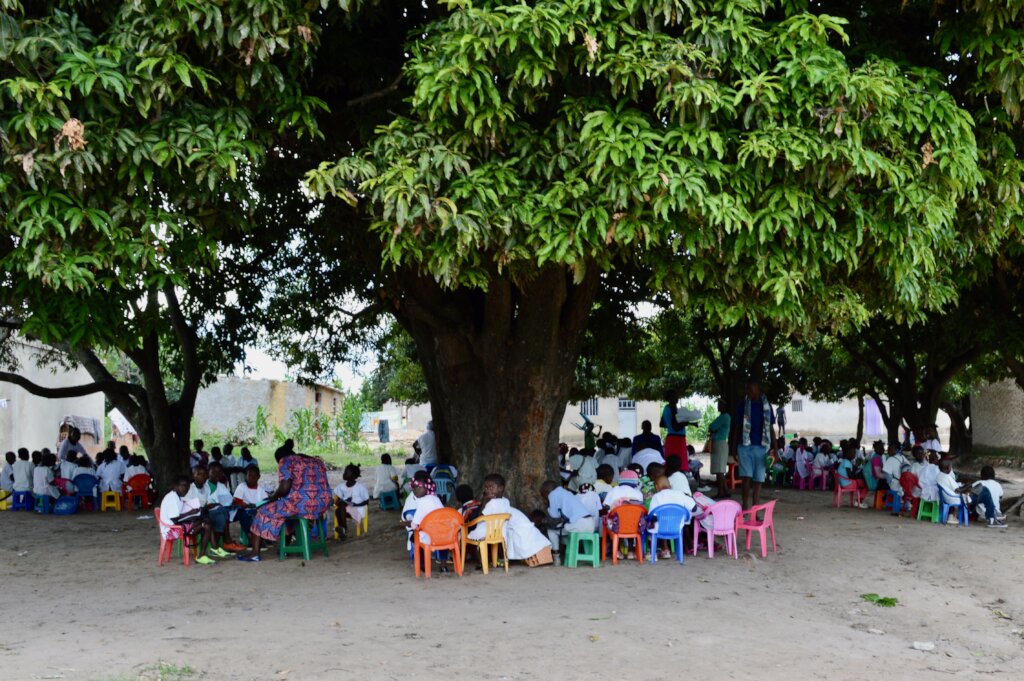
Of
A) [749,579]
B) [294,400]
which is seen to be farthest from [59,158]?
[294,400]

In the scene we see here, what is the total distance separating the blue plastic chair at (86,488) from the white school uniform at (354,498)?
6.30 meters

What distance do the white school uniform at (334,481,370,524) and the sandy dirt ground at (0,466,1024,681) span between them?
487 millimetres

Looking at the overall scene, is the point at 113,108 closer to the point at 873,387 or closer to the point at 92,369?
the point at 92,369

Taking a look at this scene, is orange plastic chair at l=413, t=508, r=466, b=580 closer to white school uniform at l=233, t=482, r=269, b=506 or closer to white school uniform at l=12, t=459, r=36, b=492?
white school uniform at l=233, t=482, r=269, b=506

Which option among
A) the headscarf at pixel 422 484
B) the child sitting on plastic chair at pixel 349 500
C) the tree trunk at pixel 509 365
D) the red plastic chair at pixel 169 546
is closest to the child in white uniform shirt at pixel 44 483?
the red plastic chair at pixel 169 546

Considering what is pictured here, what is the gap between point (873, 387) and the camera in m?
26.2

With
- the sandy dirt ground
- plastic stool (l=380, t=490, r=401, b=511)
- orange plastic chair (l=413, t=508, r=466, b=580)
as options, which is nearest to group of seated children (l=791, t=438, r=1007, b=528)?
the sandy dirt ground

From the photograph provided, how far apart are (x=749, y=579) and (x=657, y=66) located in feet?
16.1

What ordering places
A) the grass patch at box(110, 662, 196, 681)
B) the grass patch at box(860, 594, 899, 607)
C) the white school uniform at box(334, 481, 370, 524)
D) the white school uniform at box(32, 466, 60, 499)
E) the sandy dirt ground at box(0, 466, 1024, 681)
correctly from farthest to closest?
the white school uniform at box(32, 466, 60, 499) → the white school uniform at box(334, 481, 370, 524) → the grass patch at box(860, 594, 899, 607) → the sandy dirt ground at box(0, 466, 1024, 681) → the grass patch at box(110, 662, 196, 681)

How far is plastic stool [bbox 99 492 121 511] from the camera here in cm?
1653

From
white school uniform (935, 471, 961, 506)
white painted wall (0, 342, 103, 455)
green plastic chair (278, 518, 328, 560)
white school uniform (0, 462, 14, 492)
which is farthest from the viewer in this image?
white painted wall (0, 342, 103, 455)

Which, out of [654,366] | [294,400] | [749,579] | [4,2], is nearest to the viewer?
[4,2]

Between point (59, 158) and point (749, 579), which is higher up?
point (59, 158)

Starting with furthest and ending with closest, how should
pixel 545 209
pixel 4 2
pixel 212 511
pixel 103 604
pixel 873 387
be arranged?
pixel 873 387 < pixel 212 511 < pixel 103 604 < pixel 545 209 < pixel 4 2
